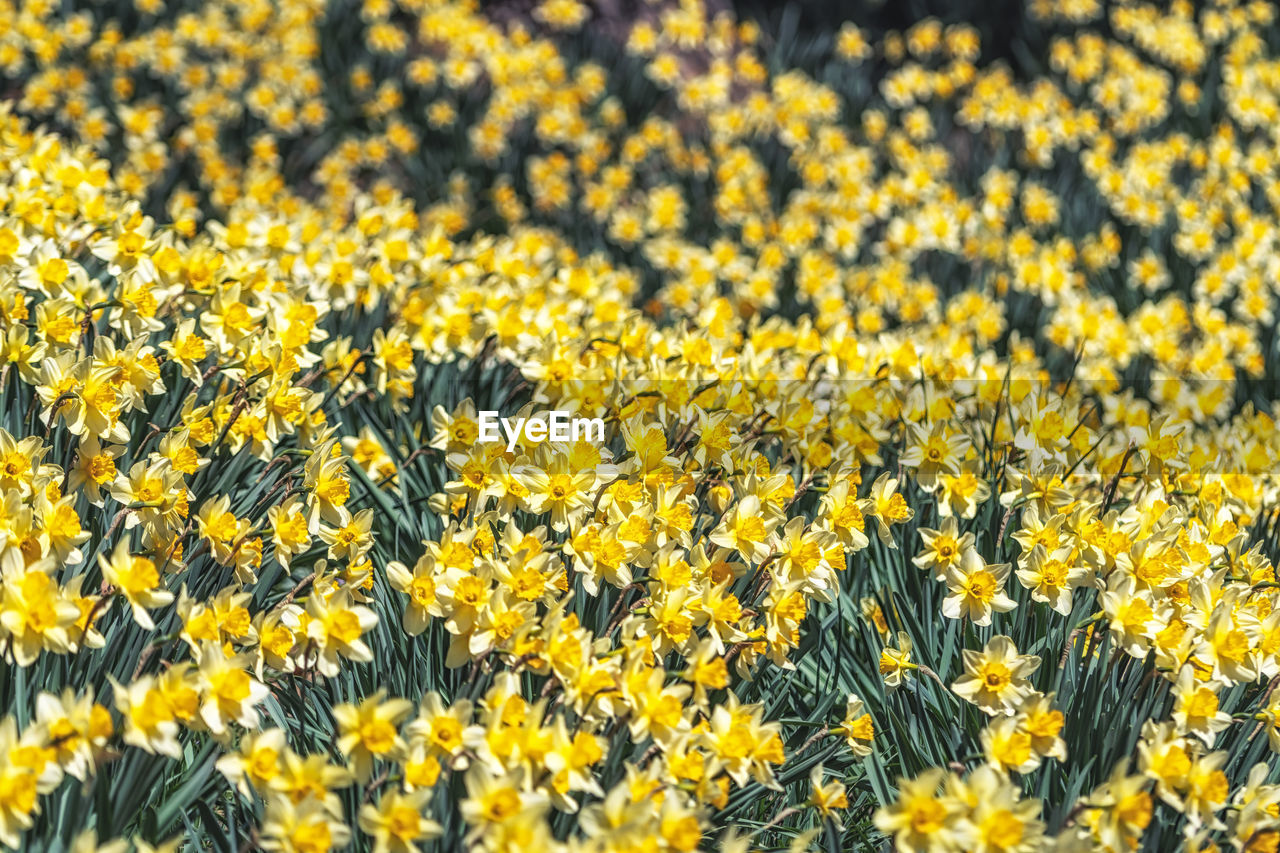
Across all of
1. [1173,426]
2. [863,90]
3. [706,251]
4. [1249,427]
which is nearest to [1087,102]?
[863,90]

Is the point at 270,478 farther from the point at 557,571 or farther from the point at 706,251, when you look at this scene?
the point at 706,251

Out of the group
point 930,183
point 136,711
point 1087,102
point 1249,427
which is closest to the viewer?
point 136,711

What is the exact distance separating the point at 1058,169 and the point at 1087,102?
0.95 metres

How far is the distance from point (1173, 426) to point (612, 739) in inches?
71.3

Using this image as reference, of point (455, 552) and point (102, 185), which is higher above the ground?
point (102, 185)

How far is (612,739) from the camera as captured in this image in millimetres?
2000

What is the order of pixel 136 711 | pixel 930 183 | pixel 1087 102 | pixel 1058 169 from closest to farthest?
pixel 136 711 → pixel 930 183 → pixel 1058 169 → pixel 1087 102

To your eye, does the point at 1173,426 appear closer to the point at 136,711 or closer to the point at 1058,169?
the point at 136,711

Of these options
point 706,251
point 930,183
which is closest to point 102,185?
point 706,251

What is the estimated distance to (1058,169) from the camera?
6.85 metres

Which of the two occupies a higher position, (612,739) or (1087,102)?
(1087,102)

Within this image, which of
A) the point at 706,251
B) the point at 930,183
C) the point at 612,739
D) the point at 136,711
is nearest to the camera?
the point at 136,711

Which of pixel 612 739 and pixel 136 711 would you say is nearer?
pixel 136 711

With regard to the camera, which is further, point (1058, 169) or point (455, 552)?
point (1058, 169)
